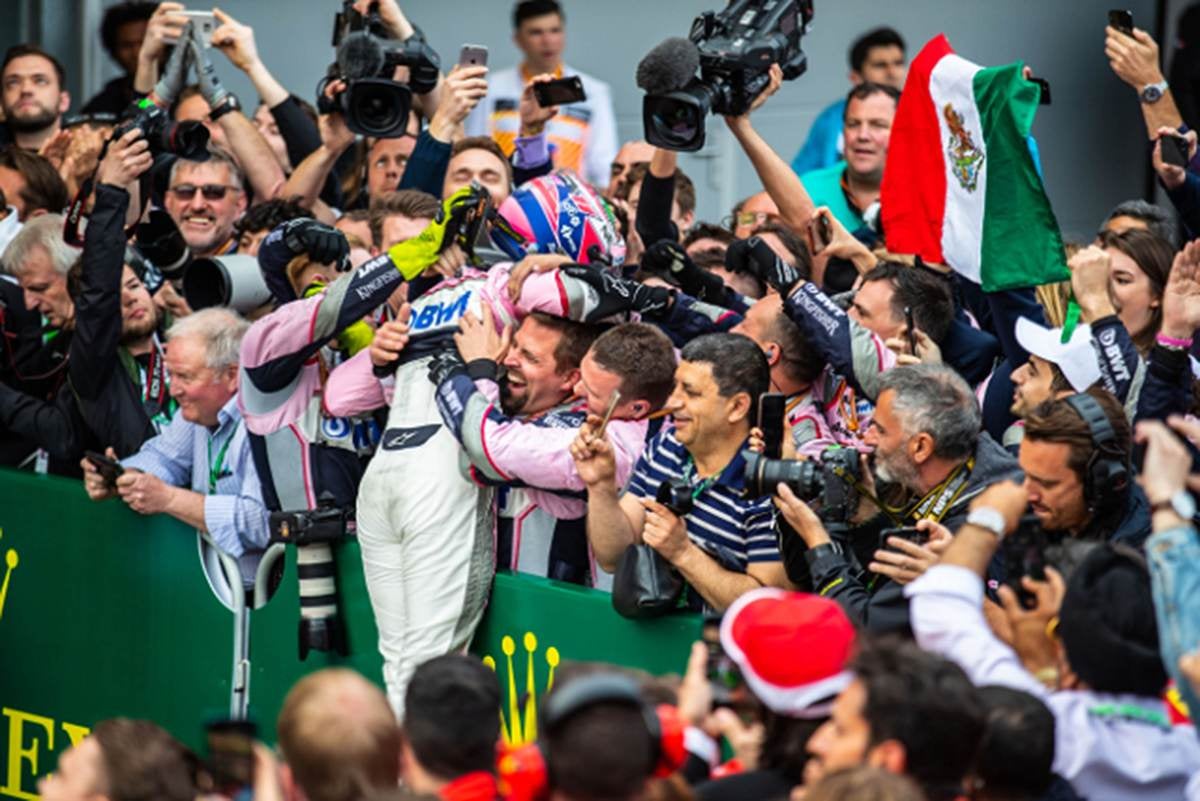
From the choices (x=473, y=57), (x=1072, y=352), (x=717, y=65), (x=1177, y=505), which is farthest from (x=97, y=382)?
(x=1177, y=505)

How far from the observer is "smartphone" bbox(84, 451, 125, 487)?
294 inches

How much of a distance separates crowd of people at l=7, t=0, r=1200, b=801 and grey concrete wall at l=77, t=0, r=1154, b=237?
113 inches

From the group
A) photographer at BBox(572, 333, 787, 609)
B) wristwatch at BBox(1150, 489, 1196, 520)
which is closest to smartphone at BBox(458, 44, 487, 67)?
photographer at BBox(572, 333, 787, 609)

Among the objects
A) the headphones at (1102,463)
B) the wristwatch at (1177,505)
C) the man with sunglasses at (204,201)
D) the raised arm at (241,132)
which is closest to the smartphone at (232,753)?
the wristwatch at (1177,505)

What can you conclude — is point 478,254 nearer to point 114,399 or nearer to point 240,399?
point 240,399

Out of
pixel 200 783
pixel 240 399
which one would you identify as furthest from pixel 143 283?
pixel 200 783

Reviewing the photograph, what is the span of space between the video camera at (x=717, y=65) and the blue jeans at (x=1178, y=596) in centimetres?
325

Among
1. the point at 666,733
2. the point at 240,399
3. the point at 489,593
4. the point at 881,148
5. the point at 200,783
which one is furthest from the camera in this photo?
the point at 881,148

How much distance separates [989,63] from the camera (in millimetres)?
12031

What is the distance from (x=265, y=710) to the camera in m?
7.20

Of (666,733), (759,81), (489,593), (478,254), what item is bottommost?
(489,593)

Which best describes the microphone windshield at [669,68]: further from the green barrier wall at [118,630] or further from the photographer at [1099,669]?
the photographer at [1099,669]

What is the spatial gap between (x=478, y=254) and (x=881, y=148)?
264cm

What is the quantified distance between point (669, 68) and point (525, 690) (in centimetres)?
221
